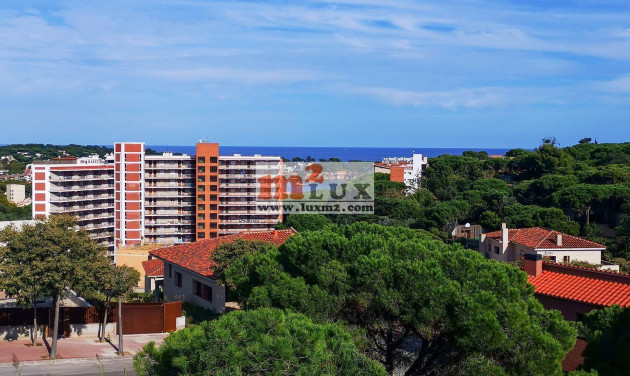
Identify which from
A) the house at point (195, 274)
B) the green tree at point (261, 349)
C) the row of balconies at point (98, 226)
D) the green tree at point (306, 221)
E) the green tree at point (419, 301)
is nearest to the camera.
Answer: the green tree at point (261, 349)

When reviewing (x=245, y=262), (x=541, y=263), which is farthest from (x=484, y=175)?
(x=245, y=262)

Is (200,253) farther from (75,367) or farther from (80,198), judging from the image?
(80,198)

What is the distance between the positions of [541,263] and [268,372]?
13.3 meters

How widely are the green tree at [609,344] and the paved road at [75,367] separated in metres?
13.7

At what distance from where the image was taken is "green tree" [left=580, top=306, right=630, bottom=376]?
402 inches

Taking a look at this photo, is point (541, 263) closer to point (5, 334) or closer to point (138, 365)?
point (138, 365)

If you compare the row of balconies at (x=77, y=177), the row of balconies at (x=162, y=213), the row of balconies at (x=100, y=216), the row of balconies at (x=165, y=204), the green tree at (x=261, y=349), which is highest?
the row of balconies at (x=77, y=177)

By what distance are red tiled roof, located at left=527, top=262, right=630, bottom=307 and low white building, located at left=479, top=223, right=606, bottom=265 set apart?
17747mm

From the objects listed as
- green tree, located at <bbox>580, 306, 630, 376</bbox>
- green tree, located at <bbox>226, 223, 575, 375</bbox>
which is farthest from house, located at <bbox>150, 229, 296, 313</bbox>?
green tree, located at <bbox>580, 306, 630, 376</bbox>

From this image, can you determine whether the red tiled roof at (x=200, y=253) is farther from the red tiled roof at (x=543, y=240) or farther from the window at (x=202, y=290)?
the red tiled roof at (x=543, y=240)

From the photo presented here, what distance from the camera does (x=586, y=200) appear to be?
51.7m

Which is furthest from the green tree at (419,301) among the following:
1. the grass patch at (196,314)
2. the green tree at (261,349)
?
the grass patch at (196,314)

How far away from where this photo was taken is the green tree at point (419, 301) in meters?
11.3

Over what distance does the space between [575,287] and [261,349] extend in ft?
40.0
